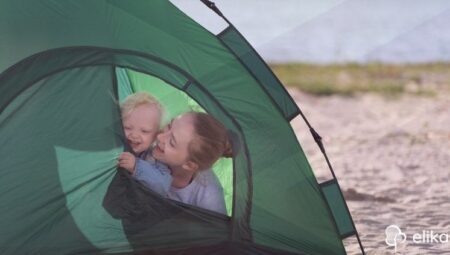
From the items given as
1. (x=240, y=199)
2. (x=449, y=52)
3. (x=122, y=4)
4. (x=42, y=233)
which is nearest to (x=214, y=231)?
(x=240, y=199)

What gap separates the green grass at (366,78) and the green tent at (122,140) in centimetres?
970

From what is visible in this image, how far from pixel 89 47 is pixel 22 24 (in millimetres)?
329

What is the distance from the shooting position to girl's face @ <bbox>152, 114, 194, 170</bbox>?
4.71m

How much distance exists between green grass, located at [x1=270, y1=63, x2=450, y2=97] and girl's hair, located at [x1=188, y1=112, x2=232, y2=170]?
9784 millimetres

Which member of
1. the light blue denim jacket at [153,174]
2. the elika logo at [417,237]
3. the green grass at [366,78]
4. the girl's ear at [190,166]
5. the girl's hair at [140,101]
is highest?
the green grass at [366,78]

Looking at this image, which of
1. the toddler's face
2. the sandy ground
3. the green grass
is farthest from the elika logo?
the green grass

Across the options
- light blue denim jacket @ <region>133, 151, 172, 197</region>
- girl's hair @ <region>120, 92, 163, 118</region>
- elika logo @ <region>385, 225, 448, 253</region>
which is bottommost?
light blue denim jacket @ <region>133, 151, 172, 197</region>

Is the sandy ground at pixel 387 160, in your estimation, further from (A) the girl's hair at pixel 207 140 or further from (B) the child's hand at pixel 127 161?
(B) the child's hand at pixel 127 161

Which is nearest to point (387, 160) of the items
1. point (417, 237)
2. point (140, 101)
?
point (417, 237)

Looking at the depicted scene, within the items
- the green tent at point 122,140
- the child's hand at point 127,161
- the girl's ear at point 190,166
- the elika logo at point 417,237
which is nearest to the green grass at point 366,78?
the elika logo at point 417,237

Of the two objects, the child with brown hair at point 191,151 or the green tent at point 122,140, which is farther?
the child with brown hair at point 191,151

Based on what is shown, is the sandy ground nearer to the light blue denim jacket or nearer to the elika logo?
the elika logo

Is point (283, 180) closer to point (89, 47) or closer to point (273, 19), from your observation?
point (89, 47)

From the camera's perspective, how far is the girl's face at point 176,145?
15.5 ft
